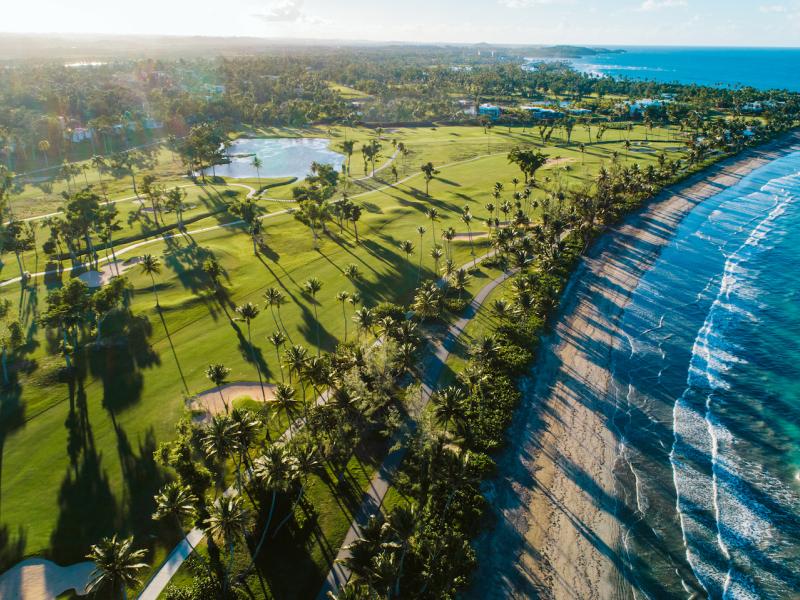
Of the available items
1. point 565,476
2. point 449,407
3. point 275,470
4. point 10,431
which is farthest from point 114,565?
point 565,476

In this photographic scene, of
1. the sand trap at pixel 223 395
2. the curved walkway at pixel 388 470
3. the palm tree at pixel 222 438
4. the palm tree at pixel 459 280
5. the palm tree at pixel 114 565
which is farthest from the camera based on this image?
the palm tree at pixel 459 280

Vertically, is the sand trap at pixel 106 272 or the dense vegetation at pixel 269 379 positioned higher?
the dense vegetation at pixel 269 379

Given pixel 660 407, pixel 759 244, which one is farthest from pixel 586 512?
pixel 759 244

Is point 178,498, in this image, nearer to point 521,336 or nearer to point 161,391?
point 161,391

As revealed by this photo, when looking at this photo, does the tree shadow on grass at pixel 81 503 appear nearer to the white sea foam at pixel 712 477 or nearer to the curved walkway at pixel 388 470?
the curved walkway at pixel 388 470

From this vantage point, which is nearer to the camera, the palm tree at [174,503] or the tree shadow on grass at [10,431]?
the palm tree at [174,503]

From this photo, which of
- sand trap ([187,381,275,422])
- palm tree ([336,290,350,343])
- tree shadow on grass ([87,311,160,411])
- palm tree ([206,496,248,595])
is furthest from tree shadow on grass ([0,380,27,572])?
palm tree ([336,290,350,343])

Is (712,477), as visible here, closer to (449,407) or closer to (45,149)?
(449,407)

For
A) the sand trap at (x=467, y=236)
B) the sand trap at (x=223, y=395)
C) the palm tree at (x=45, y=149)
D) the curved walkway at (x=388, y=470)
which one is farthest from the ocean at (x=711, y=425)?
the palm tree at (x=45, y=149)
